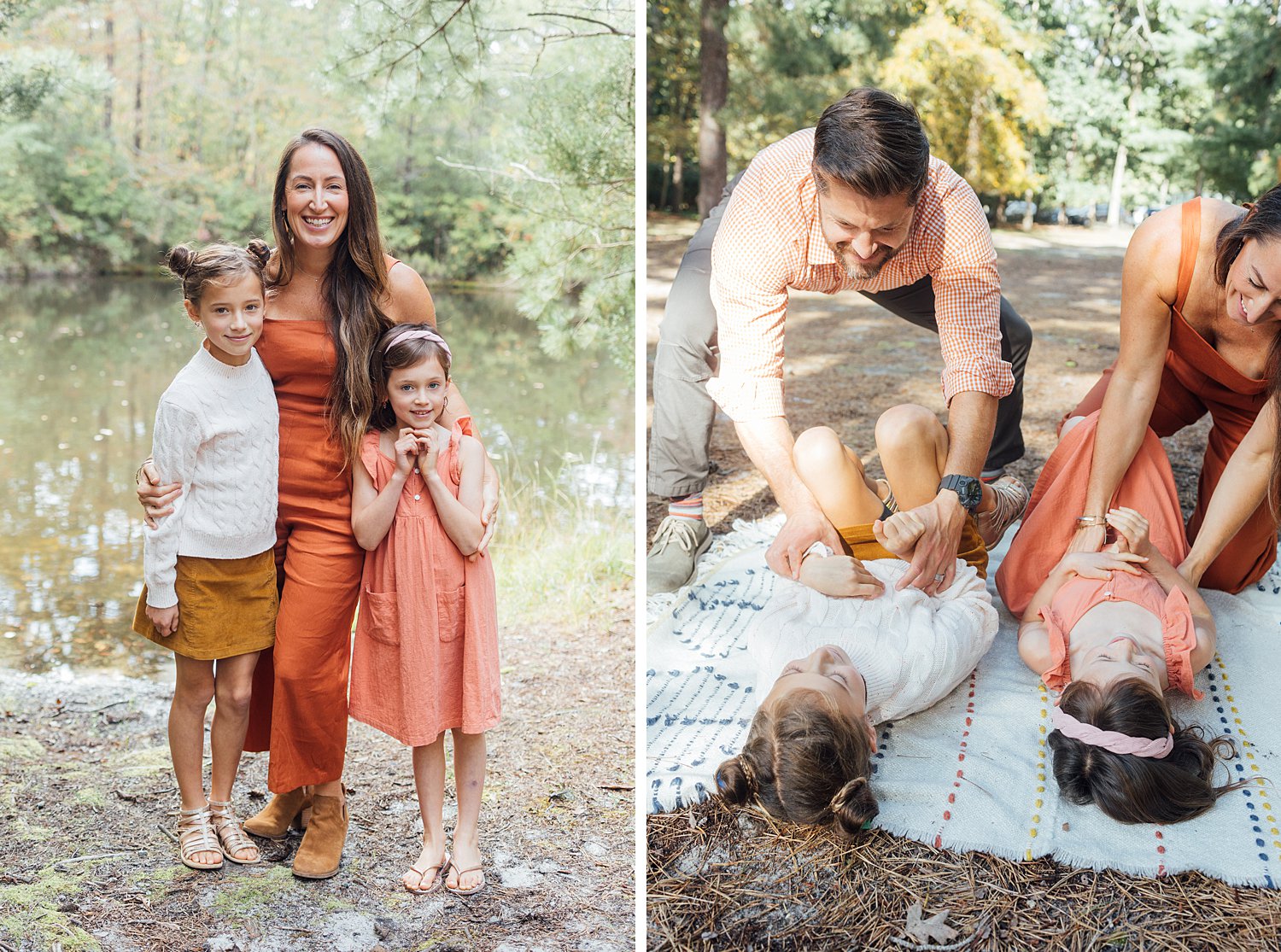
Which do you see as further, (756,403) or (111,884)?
(756,403)

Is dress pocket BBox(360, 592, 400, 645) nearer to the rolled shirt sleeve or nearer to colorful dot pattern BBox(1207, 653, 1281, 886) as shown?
the rolled shirt sleeve

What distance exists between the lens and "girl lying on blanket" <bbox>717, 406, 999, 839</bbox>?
6.56 feet

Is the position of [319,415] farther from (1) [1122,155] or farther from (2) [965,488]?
(1) [1122,155]

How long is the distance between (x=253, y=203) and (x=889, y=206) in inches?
364

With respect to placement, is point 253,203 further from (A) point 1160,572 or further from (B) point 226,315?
(A) point 1160,572

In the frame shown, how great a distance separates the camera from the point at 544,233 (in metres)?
4.72

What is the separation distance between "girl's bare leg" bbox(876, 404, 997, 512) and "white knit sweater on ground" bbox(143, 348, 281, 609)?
4.65 feet

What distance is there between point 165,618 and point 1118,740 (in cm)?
188

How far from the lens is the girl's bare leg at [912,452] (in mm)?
2613

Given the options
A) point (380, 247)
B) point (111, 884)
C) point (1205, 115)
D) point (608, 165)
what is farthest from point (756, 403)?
point (1205, 115)

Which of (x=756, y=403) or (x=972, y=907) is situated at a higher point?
(x=756, y=403)

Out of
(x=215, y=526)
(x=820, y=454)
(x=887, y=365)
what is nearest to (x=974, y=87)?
(x=887, y=365)

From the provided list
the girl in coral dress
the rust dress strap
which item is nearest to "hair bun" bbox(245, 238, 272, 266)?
the girl in coral dress

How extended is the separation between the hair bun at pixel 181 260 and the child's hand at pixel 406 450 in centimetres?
53
